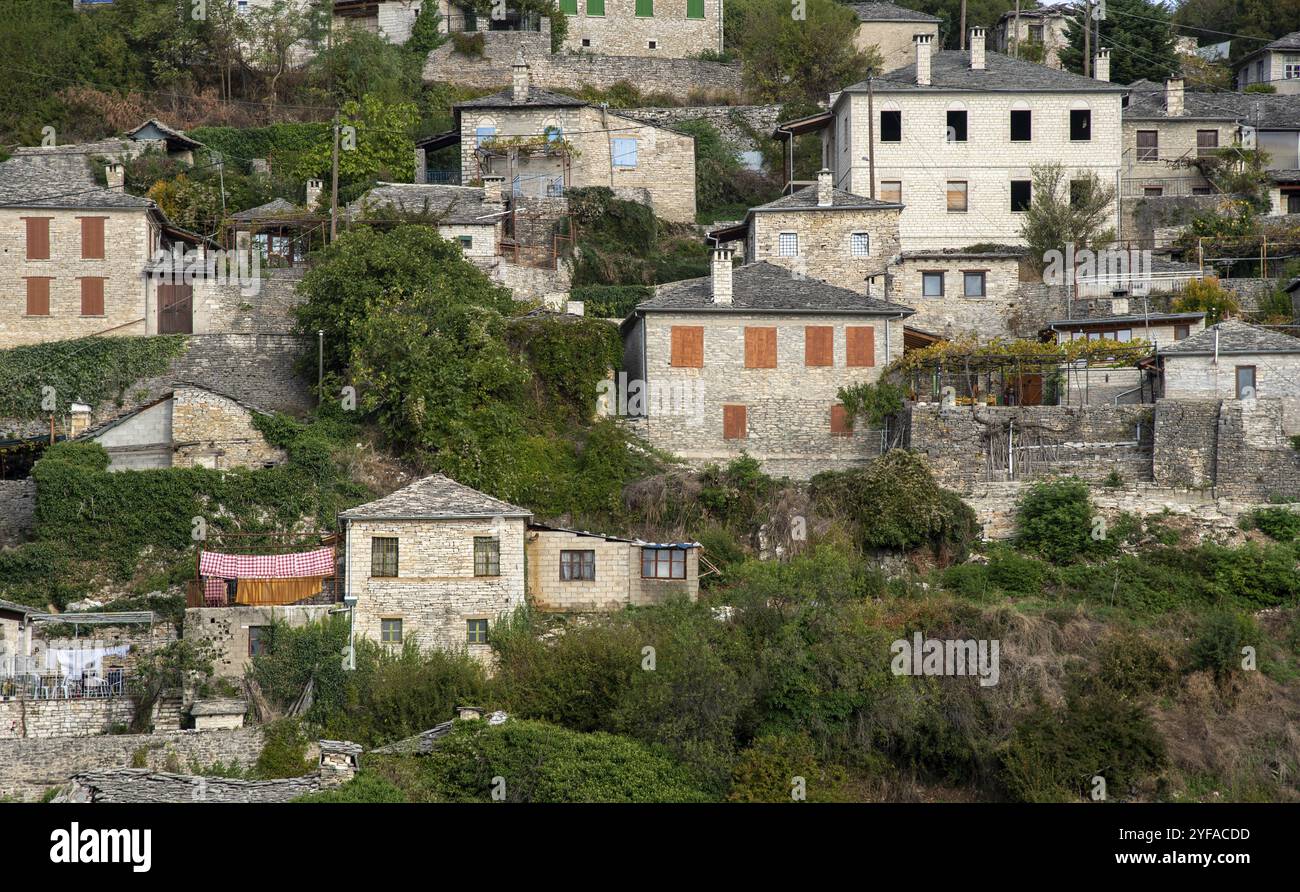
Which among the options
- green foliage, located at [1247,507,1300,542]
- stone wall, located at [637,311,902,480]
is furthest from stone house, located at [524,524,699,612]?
green foliage, located at [1247,507,1300,542]

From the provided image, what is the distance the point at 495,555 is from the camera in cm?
3538

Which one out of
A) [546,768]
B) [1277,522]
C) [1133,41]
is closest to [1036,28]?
[1133,41]

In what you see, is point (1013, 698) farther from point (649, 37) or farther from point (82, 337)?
point (649, 37)

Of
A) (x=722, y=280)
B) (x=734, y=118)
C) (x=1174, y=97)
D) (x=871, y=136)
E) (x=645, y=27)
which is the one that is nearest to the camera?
(x=722, y=280)

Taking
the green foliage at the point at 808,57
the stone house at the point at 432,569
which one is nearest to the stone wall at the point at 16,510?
the stone house at the point at 432,569

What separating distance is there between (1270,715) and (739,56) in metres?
42.1

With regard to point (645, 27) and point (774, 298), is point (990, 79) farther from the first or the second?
point (645, 27)

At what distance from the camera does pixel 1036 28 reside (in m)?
68.8

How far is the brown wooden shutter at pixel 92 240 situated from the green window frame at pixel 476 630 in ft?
60.9

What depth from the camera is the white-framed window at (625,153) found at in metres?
56.7

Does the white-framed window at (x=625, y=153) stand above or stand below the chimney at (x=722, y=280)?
above

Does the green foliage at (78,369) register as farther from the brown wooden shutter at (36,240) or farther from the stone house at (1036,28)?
the stone house at (1036,28)

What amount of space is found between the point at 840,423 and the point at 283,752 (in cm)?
1605

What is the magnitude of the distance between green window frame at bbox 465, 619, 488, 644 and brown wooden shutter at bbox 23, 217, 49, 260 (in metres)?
19.3
